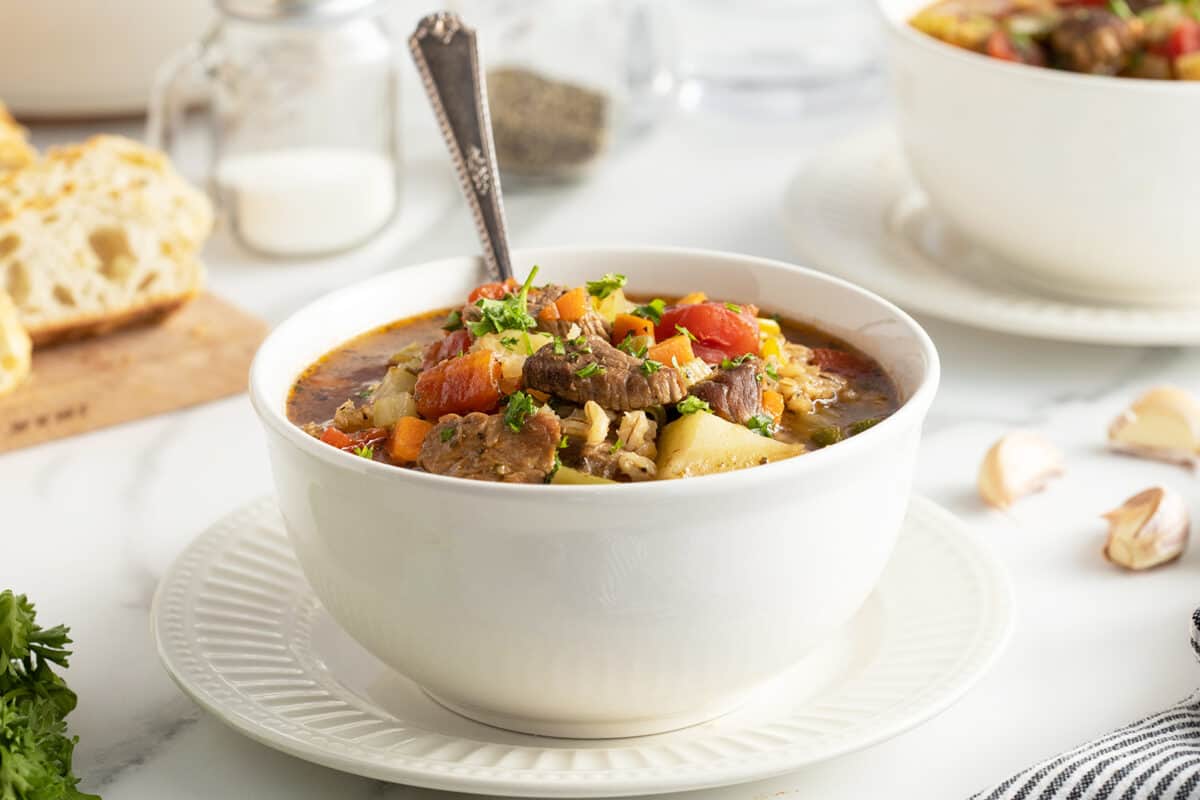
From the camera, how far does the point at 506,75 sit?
403cm

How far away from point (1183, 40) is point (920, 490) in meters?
1.10

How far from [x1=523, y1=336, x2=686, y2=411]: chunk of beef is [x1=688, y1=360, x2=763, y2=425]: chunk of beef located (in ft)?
0.10

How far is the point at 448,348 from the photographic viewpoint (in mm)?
1889

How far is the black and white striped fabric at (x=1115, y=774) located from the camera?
1.59 m

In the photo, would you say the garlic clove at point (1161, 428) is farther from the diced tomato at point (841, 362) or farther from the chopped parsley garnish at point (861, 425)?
the chopped parsley garnish at point (861, 425)

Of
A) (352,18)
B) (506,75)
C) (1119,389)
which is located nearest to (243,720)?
(1119,389)

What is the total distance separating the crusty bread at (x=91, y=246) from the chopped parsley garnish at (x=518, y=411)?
1.50 m

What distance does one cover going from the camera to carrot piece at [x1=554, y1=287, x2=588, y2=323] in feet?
6.27

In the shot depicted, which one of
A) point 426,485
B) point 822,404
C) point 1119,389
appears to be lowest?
point 1119,389

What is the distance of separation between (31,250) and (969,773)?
1989 mm

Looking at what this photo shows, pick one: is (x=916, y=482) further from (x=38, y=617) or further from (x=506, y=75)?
(x=506, y=75)

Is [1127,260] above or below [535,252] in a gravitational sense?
below

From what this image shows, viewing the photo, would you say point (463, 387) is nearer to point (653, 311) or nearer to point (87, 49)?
point (653, 311)

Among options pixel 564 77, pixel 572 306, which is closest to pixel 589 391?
pixel 572 306
